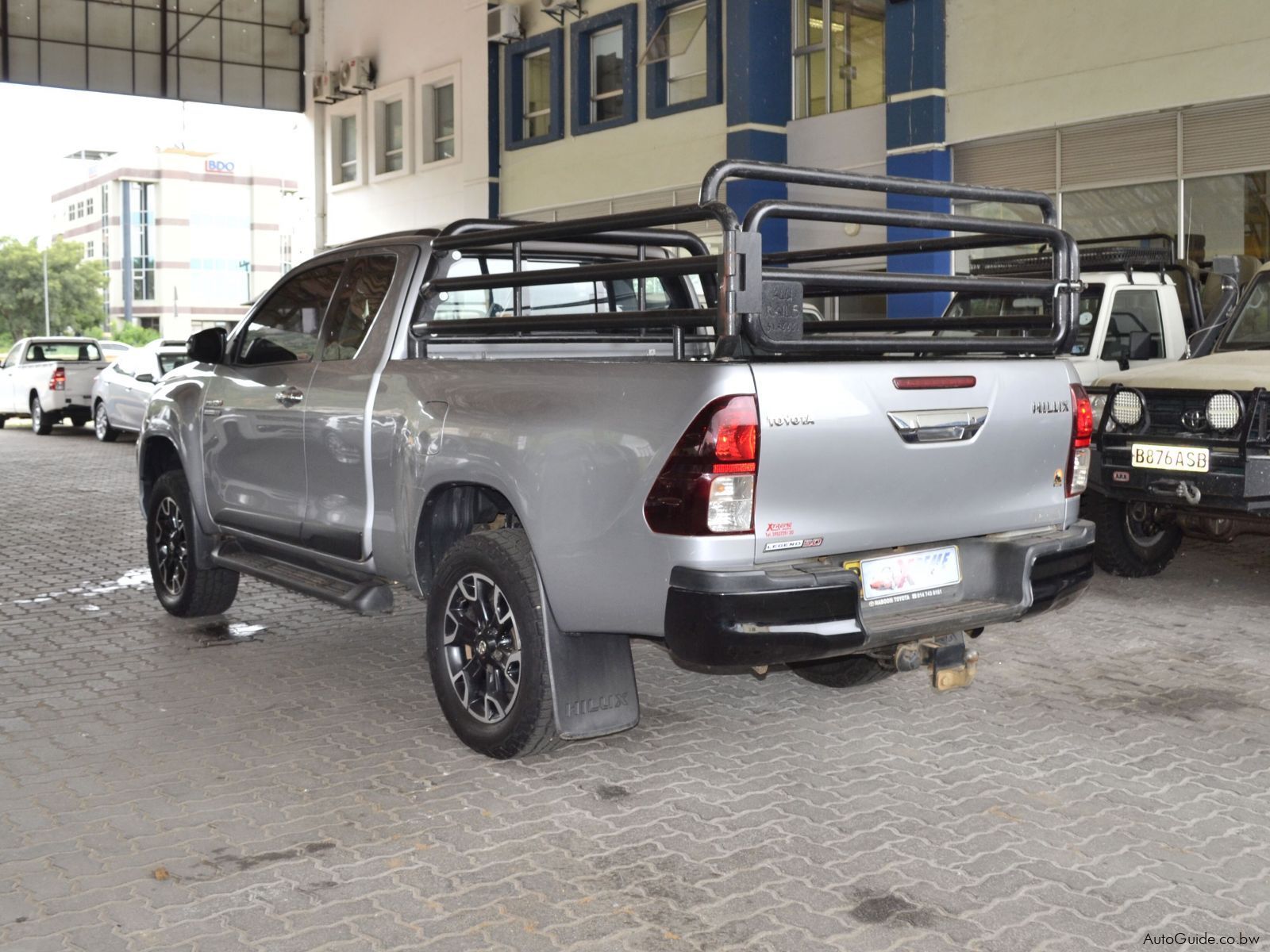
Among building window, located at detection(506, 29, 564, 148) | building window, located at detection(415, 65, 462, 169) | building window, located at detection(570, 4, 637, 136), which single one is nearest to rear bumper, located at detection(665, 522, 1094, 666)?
building window, located at detection(570, 4, 637, 136)

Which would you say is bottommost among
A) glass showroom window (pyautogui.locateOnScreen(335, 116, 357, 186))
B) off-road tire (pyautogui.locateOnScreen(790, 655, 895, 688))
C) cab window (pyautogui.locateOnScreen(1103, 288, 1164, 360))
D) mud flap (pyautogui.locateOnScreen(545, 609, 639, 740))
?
off-road tire (pyautogui.locateOnScreen(790, 655, 895, 688))

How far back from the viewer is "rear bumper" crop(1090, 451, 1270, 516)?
7.61 m

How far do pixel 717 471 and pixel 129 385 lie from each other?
61.9 feet

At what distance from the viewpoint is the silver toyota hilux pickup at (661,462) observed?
424 centimetres

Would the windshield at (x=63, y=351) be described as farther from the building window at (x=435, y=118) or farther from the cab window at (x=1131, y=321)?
the cab window at (x=1131, y=321)

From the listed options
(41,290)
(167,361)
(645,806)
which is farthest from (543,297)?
(41,290)

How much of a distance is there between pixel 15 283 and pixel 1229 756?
306ft

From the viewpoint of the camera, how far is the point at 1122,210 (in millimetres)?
16094

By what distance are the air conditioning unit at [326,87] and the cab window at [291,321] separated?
81.0 ft

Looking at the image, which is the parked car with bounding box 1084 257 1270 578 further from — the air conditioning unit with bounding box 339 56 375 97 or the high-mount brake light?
the air conditioning unit with bounding box 339 56 375 97

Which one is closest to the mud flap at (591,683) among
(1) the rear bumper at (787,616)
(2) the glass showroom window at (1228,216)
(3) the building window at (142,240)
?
(1) the rear bumper at (787,616)

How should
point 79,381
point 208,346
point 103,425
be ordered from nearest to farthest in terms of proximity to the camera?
point 208,346
point 103,425
point 79,381

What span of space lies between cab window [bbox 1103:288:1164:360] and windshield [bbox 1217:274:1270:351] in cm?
109

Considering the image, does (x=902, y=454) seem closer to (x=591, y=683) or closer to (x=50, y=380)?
(x=591, y=683)
